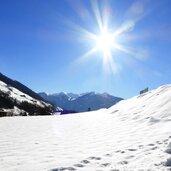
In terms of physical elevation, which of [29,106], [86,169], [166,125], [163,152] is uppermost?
[29,106]

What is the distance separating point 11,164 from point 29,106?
149 metres

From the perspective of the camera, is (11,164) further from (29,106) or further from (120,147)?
(29,106)

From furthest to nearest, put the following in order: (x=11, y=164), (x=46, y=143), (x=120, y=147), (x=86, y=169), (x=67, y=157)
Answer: (x=46, y=143), (x=120, y=147), (x=67, y=157), (x=11, y=164), (x=86, y=169)

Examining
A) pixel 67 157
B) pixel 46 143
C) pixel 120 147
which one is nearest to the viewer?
pixel 67 157

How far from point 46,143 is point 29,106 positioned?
145 metres

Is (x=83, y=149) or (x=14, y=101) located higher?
(x=14, y=101)

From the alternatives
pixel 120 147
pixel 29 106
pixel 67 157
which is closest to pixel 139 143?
pixel 120 147

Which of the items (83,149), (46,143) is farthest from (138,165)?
(46,143)

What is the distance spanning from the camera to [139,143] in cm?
1089

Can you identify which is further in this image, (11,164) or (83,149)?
(83,149)

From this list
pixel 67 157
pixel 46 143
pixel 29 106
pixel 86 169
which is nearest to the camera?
pixel 86 169

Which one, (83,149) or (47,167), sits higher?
(83,149)

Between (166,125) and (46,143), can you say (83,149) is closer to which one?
(46,143)

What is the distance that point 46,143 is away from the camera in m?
12.8
